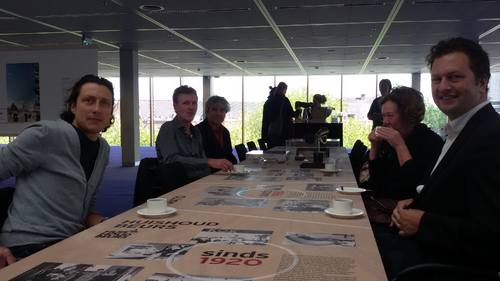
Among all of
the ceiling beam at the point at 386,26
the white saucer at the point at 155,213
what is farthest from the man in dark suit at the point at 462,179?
the ceiling beam at the point at 386,26

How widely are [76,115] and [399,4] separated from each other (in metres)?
4.74

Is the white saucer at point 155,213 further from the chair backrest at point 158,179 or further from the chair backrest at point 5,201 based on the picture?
the chair backrest at point 158,179

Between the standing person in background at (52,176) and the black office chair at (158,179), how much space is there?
56cm

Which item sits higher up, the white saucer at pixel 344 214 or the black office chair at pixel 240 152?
the white saucer at pixel 344 214

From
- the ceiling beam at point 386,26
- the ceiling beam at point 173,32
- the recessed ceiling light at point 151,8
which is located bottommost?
the ceiling beam at point 173,32

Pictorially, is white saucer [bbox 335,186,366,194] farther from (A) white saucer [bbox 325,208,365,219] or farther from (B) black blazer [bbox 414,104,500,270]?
(B) black blazer [bbox 414,104,500,270]

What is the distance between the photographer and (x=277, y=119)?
6773 mm

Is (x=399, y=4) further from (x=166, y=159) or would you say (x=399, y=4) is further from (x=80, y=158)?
(x=80, y=158)

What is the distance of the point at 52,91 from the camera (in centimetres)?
594

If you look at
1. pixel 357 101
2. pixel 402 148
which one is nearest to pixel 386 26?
pixel 402 148

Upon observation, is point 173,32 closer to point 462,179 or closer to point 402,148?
point 402,148

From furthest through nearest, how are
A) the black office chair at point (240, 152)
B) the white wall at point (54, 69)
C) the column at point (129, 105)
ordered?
the column at point (129, 105) < the white wall at point (54, 69) < the black office chair at point (240, 152)

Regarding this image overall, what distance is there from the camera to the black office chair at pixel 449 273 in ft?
4.30

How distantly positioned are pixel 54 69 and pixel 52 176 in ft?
15.0
